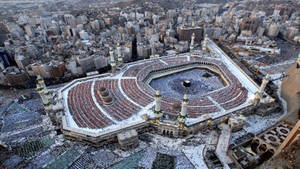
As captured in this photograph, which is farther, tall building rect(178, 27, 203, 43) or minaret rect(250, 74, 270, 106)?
tall building rect(178, 27, 203, 43)

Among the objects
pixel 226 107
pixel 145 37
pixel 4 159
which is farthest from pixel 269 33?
pixel 4 159

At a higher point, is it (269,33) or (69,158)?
(269,33)

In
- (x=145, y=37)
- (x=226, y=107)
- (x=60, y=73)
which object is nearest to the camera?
(x=226, y=107)

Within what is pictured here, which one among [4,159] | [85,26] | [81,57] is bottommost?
[4,159]

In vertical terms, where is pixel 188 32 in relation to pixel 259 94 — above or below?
above

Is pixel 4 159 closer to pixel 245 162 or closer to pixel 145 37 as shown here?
pixel 245 162

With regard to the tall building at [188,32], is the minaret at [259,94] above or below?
below

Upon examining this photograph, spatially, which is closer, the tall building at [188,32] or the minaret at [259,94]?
the minaret at [259,94]

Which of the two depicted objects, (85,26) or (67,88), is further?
(85,26)

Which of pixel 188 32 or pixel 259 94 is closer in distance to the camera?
pixel 259 94

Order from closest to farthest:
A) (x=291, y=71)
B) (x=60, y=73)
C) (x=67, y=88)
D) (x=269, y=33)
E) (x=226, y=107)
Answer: (x=226, y=107), (x=67, y=88), (x=291, y=71), (x=60, y=73), (x=269, y=33)

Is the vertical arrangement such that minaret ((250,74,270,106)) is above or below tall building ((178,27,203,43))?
below
